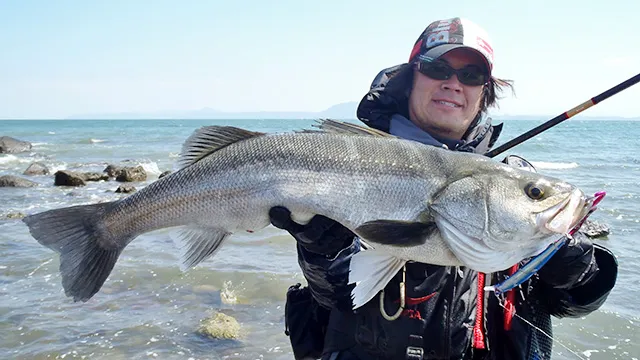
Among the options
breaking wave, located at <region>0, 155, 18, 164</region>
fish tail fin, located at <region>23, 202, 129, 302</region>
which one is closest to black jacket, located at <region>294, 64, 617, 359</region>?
fish tail fin, located at <region>23, 202, 129, 302</region>

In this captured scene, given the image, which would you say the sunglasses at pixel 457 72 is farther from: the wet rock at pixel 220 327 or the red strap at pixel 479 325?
the wet rock at pixel 220 327

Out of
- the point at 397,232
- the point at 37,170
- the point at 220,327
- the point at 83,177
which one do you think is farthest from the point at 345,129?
the point at 37,170

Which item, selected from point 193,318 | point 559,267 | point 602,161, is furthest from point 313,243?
point 602,161

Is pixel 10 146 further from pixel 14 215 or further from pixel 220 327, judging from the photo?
pixel 220 327

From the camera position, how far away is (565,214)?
253 cm

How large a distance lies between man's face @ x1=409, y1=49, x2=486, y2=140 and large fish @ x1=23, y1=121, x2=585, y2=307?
669 mm

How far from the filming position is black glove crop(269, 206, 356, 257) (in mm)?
2936

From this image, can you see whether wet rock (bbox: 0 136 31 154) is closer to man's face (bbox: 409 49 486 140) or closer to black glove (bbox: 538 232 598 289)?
man's face (bbox: 409 49 486 140)

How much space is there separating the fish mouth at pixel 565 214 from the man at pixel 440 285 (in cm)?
33

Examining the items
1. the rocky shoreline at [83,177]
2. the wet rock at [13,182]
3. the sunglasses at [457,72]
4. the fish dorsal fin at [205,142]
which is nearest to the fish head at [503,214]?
the sunglasses at [457,72]

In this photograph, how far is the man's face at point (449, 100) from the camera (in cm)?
356

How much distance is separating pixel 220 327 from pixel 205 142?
331cm

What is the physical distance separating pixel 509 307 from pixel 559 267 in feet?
1.40

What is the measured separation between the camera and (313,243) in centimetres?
304
